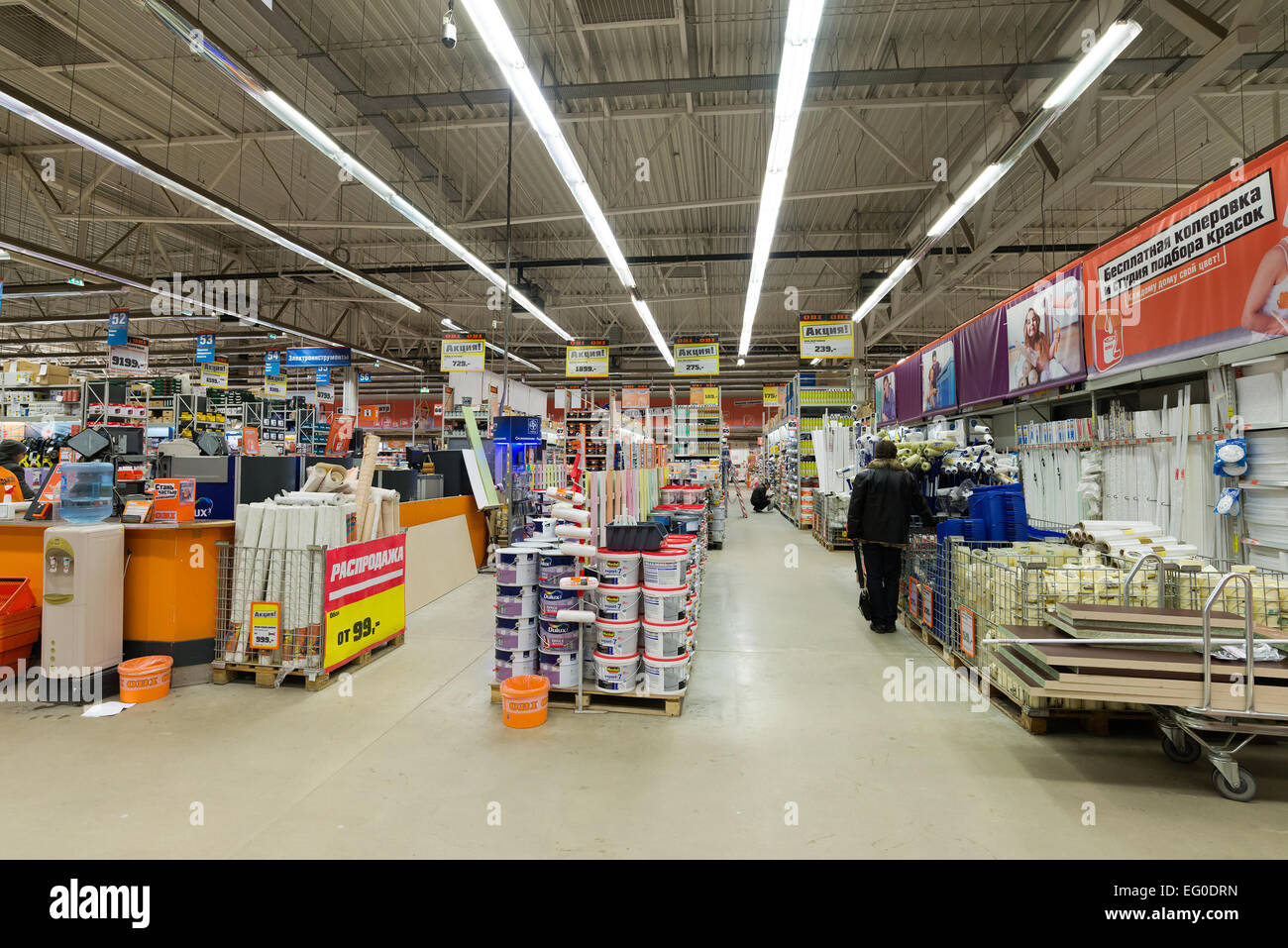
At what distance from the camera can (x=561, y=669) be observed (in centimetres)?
362

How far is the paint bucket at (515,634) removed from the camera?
3668 millimetres

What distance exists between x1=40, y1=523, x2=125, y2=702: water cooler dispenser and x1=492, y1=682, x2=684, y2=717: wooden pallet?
8.35 ft

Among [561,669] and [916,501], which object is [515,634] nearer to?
[561,669]

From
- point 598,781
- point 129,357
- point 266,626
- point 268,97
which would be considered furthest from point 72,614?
point 129,357

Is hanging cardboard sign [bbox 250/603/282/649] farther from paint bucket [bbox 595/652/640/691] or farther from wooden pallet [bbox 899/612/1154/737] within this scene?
wooden pallet [bbox 899/612/1154/737]

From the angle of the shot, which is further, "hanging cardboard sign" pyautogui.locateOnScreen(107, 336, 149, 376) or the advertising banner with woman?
"hanging cardboard sign" pyautogui.locateOnScreen(107, 336, 149, 376)

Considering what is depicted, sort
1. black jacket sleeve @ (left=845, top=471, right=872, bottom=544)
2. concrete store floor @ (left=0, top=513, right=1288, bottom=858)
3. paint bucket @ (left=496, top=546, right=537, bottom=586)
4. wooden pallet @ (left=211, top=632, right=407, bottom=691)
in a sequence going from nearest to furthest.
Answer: concrete store floor @ (left=0, top=513, right=1288, bottom=858)
paint bucket @ (left=496, top=546, right=537, bottom=586)
wooden pallet @ (left=211, top=632, right=407, bottom=691)
black jacket sleeve @ (left=845, top=471, right=872, bottom=544)

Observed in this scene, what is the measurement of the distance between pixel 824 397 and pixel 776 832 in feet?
42.3

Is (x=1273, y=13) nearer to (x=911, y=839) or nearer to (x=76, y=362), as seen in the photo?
(x=911, y=839)

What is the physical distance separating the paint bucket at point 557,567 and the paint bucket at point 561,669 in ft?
1.57

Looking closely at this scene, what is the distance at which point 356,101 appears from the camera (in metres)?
7.01

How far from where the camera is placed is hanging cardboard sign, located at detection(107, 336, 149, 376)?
1213 cm

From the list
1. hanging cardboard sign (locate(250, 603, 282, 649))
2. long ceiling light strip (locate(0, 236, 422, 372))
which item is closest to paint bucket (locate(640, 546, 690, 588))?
hanging cardboard sign (locate(250, 603, 282, 649))

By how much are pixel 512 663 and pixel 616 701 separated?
2.35 ft
